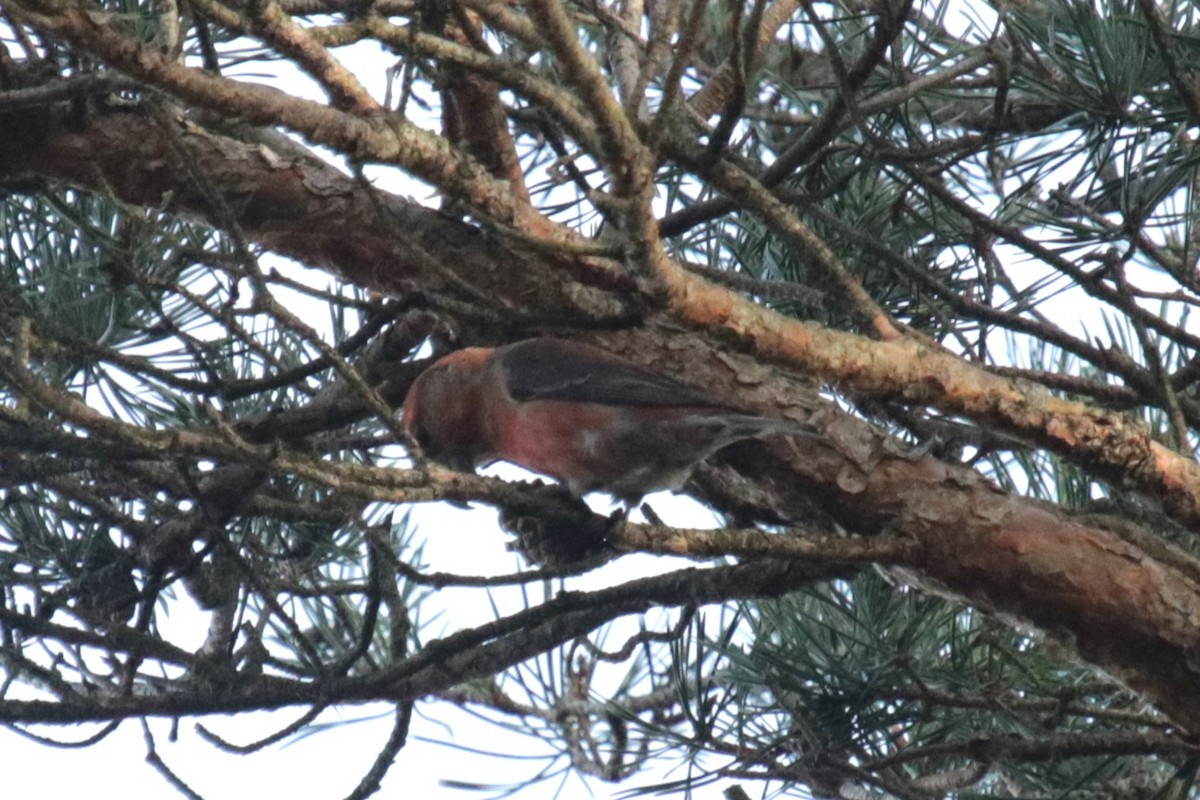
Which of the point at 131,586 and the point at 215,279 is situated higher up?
the point at 215,279

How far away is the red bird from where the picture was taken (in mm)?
2656

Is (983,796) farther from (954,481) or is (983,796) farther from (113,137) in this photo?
(113,137)

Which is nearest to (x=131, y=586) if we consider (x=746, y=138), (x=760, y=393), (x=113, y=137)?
(x=113, y=137)

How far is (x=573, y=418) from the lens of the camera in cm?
322

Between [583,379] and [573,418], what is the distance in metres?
0.15

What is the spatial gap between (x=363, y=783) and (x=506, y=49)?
153 cm

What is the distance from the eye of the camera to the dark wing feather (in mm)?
2652

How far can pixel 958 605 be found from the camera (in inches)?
107

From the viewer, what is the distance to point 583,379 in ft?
10.2

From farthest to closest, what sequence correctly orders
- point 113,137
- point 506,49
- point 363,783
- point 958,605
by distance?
point 506,49 < point 958,605 < point 363,783 < point 113,137

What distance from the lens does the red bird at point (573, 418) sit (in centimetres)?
266

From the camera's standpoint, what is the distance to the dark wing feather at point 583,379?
2.65 meters

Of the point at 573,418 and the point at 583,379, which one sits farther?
the point at 573,418

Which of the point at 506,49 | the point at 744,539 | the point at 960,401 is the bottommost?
the point at 744,539
